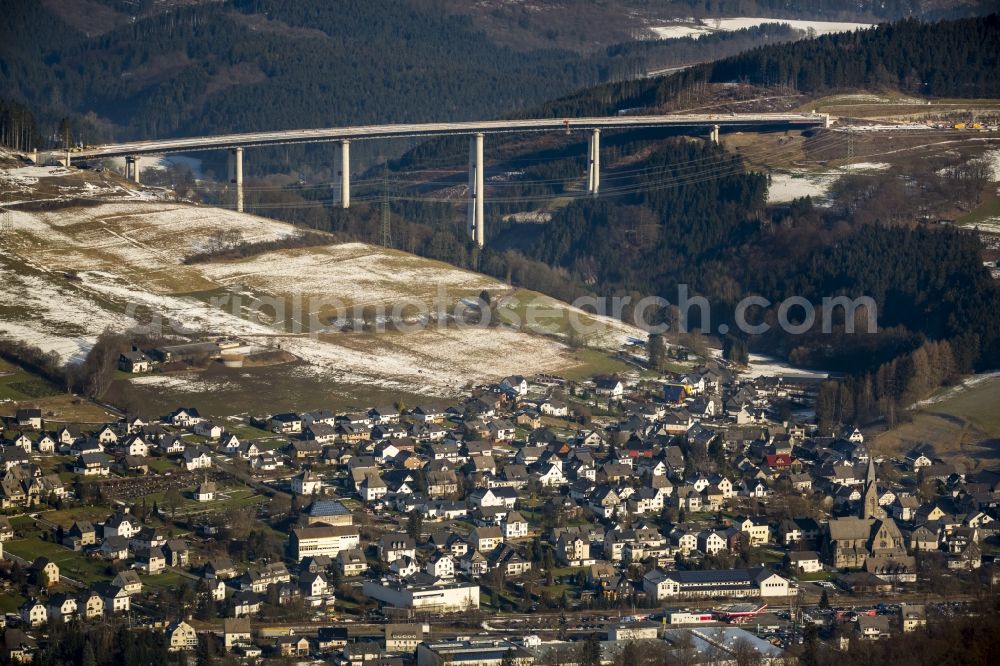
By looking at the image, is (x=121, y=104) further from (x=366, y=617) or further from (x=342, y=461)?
(x=366, y=617)

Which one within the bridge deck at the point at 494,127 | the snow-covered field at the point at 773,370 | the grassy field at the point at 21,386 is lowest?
the snow-covered field at the point at 773,370

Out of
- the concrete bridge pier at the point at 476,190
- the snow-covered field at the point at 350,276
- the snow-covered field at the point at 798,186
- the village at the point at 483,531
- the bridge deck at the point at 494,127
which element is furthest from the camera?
the concrete bridge pier at the point at 476,190

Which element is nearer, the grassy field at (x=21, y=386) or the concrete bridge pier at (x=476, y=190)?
the grassy field at (x=21, y=386)

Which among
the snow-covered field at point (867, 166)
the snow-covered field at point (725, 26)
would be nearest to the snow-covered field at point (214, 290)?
the snow-covered field at point (867, 166)

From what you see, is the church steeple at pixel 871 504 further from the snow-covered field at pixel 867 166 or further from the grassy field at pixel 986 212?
the snow-covered field at pixel 867 166

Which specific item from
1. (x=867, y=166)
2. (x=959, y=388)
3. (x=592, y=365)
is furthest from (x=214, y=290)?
(x=867, y=166)

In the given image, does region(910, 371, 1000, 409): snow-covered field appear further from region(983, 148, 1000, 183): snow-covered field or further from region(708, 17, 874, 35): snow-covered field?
region(708, 17, 874, 35): snow-covered field

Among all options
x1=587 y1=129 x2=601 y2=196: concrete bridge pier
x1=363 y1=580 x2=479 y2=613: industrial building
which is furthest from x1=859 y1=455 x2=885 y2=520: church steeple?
x1=587 y1=129 x2=601 y2=196: concrete bridge pier
